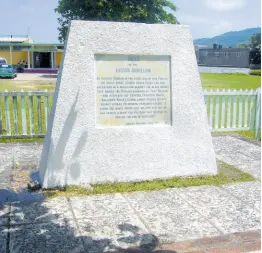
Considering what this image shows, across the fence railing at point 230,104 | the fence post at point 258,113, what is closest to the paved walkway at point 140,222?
the fence post at point 258,113

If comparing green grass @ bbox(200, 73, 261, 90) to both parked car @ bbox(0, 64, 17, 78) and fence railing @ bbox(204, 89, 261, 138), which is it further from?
parked car @ bbox(0, 64, 17, 78)

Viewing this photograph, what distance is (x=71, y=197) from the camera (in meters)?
4.59

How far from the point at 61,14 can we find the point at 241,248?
29.0m

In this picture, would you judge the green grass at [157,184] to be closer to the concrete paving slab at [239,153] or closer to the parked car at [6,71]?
the concrete paving slab at [239,153]

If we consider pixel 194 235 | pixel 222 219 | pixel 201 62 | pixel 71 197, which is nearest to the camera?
pixel 194 235

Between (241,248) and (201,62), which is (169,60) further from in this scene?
(201,62)

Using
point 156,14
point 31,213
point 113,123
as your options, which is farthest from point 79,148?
point 156,14

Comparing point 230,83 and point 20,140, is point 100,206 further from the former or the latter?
point 230,83

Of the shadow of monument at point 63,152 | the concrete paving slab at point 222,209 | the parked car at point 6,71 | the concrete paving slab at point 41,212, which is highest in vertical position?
the parked car at point 6,71

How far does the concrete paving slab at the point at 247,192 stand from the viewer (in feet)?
14.7

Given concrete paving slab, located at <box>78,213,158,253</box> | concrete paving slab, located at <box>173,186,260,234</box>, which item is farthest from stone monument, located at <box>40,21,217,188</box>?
concrete paving slab, located at <box>78,213,158,253</box>

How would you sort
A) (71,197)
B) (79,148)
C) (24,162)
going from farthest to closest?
(24,162) < (79,148) < (71,197)

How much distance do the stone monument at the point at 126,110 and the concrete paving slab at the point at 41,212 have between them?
1.74ft

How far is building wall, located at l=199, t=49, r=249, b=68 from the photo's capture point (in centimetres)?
7522
